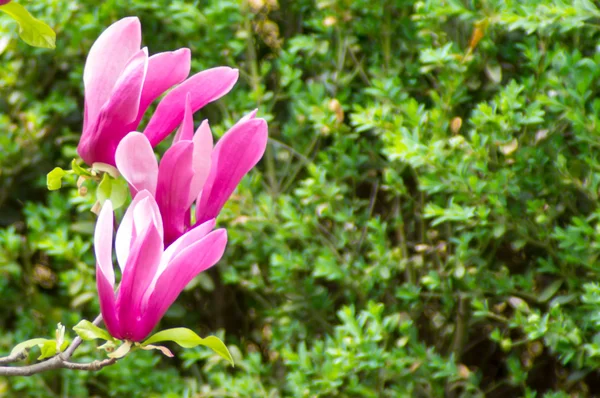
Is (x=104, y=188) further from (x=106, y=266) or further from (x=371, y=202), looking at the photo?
(x=371, y=202)

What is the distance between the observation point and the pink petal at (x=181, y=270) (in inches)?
24.6

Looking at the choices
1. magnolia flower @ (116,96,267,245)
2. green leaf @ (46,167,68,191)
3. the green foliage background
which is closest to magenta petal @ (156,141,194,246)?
magnolia flower @ (116,96,267,245)

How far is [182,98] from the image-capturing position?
2.25 feet

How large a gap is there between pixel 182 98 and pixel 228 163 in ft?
0.21

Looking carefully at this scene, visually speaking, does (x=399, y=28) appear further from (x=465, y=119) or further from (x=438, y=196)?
(x=438, y=196)

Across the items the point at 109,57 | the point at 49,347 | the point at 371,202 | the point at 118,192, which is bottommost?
the point at 371,202

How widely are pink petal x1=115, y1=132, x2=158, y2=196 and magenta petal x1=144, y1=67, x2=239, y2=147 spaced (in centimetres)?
4

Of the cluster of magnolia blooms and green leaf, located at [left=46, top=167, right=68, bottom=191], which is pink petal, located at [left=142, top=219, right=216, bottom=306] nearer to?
the cluster of magnolia blooms

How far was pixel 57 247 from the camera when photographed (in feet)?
7.13

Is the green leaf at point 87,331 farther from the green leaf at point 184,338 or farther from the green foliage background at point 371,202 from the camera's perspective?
the green foliage background at point 371,202

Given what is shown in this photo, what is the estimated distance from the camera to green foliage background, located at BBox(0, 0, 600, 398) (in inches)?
68.2

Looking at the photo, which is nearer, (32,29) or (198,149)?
(198,149)

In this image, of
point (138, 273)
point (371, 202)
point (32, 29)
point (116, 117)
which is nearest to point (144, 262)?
point (138, 273)

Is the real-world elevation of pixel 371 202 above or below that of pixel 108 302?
below
